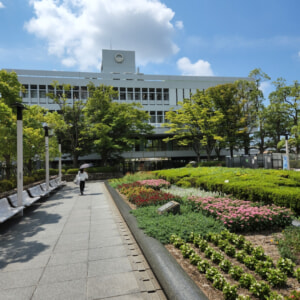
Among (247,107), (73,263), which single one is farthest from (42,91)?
(73,263)

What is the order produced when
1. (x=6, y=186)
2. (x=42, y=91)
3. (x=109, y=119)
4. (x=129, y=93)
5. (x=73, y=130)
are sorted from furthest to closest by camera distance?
1. (x=129, y=93)
2. (x=42, y=91)
3. (x=73, y=130)
4. (x=109, y=119)
5. (x=6, y=186)

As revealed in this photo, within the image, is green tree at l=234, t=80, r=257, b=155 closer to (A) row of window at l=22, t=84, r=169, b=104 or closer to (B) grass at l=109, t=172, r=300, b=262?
(A) row of window at l=22, t=84, r=169, b=104

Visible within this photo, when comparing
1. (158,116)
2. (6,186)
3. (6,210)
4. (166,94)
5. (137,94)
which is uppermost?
(166,94)

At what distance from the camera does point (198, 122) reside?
3161 centimetres

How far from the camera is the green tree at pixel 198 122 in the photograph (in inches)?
1235

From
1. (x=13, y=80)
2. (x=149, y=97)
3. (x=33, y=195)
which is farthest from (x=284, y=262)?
(x=149, y=97)

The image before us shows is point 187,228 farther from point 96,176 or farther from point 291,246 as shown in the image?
point 96,176

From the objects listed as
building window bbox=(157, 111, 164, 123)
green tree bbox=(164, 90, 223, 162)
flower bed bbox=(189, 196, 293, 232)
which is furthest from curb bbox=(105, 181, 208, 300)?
building window bbox=(157, 111, 164, 123)

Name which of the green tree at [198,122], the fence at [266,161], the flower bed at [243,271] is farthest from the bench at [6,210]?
the fence at [266,161]

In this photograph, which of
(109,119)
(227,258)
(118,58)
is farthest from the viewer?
(118,58)

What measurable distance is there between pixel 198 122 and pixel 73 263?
94.6 feet

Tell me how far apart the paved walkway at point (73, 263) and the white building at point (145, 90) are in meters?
31.8

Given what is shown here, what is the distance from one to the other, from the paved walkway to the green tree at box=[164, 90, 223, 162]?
83.8 feet

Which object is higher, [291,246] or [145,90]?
[145,90]
